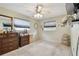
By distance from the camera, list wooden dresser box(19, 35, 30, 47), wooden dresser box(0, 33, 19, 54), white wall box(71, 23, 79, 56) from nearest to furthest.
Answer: white wall box(71, 23, 79, 56)
wooden dresser box(0, 33, 19, 54)
wooden dresser box(19, 35, 30, 47)

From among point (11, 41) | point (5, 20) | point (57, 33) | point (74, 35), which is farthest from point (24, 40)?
point (74, 35)

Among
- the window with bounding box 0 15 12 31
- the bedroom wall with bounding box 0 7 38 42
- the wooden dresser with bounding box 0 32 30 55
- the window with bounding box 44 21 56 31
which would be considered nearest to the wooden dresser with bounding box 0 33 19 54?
the wooden dresser with bounding box 0 32 30 55

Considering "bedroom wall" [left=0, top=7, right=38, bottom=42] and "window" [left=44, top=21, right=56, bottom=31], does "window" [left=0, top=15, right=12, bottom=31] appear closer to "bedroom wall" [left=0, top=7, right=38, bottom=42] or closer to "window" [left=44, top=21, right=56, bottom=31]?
"bedroom wall" [left=0, top=7, right=38, bottom=42]

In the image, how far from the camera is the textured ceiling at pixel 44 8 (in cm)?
162

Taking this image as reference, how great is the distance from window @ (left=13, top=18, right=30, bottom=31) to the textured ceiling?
17cm

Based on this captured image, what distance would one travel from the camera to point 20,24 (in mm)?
1741

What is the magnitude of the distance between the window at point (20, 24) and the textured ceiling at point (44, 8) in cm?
17

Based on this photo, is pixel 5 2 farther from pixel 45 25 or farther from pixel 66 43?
pixel 66 43

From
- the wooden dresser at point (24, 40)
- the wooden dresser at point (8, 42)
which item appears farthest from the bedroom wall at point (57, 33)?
the wooden dresser at point (8, 42)

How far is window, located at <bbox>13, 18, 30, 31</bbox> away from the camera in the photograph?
173 cm

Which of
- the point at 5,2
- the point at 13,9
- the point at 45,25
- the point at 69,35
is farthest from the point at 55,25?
the point at 5,2

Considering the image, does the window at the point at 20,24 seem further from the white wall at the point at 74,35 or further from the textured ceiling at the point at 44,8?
the white wall at the point at 74,35

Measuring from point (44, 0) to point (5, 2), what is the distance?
67cm

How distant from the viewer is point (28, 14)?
1720mm
